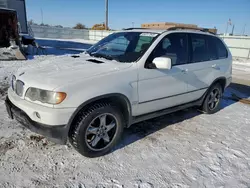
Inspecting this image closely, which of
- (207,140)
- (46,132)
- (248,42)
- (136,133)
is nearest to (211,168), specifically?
(207,140)

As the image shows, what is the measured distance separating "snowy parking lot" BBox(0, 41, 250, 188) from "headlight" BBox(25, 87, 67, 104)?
0.89m

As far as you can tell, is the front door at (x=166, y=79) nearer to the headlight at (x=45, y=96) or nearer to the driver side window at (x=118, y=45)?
the driver side window at (x=118, y=45)

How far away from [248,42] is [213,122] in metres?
14.9

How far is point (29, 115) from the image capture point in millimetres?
2594

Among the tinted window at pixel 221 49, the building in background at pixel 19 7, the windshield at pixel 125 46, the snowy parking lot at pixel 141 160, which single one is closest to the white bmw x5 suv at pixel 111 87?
the windshield at pixel 125 46

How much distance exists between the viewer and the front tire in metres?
2.69

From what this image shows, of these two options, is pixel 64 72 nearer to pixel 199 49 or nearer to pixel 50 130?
pixel 50 130

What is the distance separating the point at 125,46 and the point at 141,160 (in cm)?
193

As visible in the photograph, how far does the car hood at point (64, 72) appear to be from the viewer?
2551 mm

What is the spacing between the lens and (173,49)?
12.1ft

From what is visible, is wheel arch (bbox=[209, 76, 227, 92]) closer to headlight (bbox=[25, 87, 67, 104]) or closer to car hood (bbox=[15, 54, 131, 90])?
car hood (bbox=[15, 54, 131, 90])

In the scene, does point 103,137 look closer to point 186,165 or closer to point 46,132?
point 46,132

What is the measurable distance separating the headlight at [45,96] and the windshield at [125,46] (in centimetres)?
122

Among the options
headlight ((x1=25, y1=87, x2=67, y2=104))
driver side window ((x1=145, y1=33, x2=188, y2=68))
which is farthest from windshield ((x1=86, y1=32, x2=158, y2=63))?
headlight ((x1=25, y1=87, x2=67, y2=104))
